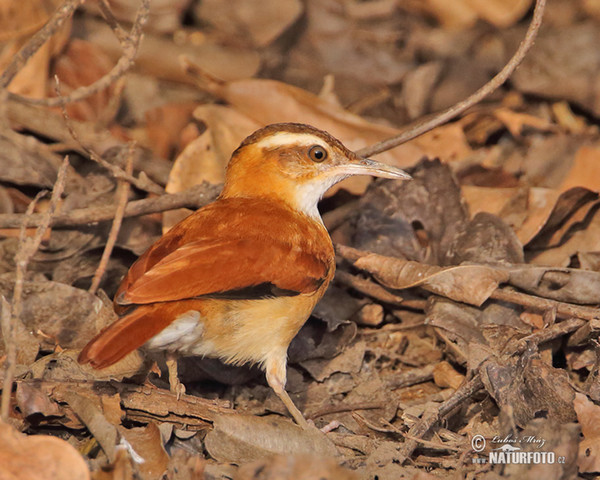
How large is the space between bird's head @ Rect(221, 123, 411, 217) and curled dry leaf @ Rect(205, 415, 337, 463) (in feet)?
4.84

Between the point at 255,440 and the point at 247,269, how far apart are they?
0.89 metres

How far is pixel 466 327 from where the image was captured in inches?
202

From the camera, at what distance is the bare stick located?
5027 millimetres

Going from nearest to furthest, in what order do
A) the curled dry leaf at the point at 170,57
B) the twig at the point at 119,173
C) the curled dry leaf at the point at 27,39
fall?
the twig at the point at 119,173 → the curled dry leaf at the point at 27,39 → the curled dry leaf at the point at 170,57

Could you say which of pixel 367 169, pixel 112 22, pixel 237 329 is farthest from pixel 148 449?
pixel 112 22

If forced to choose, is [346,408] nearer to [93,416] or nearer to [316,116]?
[93,416]

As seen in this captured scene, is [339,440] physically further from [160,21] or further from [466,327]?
[160,21]

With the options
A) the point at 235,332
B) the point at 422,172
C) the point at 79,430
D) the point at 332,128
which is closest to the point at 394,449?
the point at 235,332

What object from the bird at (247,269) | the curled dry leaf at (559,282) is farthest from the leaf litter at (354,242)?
the bird at (247,269)

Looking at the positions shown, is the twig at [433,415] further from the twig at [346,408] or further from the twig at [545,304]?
the twig at [545,304]

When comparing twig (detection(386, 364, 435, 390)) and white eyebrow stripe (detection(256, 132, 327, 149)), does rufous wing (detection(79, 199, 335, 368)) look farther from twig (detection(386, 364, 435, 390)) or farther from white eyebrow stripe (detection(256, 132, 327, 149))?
twig (detection(386, 364, 435, 390))

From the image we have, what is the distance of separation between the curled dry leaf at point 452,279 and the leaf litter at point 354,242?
0.5 inches

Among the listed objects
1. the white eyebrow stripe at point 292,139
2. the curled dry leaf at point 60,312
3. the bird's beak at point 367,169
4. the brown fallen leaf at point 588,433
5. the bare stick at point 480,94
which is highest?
the bare stick at point 480,94

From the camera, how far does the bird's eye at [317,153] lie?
5219 mm
